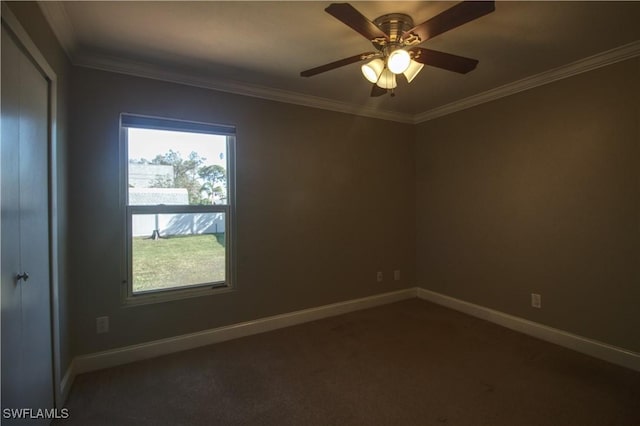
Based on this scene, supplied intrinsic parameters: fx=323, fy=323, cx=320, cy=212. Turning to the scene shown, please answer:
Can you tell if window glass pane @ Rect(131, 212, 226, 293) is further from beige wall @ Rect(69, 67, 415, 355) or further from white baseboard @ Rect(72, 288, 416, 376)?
white baseboard @ Rect(72, 288, 416, 376)

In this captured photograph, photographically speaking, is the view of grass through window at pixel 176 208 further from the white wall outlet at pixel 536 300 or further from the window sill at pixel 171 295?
the white wall outlet at pixel 536 300

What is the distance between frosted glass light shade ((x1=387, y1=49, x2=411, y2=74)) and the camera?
1755 millimetres

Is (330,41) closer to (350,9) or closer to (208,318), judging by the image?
(350,9)

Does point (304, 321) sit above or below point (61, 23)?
below

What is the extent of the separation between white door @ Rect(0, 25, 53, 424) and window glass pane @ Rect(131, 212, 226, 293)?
0.79 meters

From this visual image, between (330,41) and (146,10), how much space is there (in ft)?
3.80

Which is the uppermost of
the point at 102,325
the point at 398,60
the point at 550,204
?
the point at 398,60

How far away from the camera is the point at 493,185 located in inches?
134

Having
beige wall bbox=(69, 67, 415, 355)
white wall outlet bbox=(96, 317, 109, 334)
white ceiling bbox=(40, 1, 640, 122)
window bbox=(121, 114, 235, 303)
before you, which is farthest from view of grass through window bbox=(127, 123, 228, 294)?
white ceiling bbox=(40, 1, 640, 122)

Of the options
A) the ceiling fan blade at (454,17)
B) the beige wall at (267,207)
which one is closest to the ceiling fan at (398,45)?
the ceiling fan blade at (454,17)

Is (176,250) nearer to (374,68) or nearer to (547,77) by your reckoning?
(374,68)

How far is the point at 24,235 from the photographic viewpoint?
157 centimetres

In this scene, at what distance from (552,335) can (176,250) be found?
11.3ft

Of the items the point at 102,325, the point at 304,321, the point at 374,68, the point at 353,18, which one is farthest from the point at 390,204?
the point at 102,325
